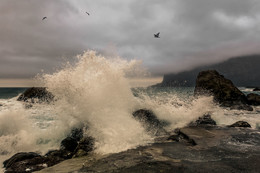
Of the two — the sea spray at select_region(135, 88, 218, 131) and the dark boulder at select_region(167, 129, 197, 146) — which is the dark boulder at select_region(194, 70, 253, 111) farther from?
the dark boulder at select_region(167, 129, 197, 146)

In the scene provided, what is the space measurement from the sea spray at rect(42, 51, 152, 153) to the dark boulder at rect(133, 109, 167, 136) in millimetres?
504

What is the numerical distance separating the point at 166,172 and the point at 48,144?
7.30 metres

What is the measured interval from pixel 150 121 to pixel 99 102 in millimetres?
3138

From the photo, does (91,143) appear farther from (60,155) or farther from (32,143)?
(32,143)

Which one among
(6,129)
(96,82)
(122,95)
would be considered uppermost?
(96,82)

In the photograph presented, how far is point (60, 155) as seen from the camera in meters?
6.86

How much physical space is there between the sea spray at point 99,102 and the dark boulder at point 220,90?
16054mm

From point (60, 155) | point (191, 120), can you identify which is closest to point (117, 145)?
point (60, 155)

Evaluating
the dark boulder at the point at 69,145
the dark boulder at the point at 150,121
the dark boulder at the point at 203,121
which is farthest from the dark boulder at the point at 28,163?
the dark boulder at the point at 203,121

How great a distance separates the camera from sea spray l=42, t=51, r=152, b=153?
273 inches

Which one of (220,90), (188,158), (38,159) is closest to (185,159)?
(188,158)

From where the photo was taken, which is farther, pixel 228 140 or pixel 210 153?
pixel 228 140

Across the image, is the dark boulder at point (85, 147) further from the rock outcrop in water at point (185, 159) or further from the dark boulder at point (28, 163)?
the rock outcrop in water at point (185, 159)

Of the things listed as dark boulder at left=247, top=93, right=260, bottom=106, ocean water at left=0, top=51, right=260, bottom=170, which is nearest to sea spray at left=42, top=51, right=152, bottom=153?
ocean water at left=0, top=51, right=260, bottom=170
